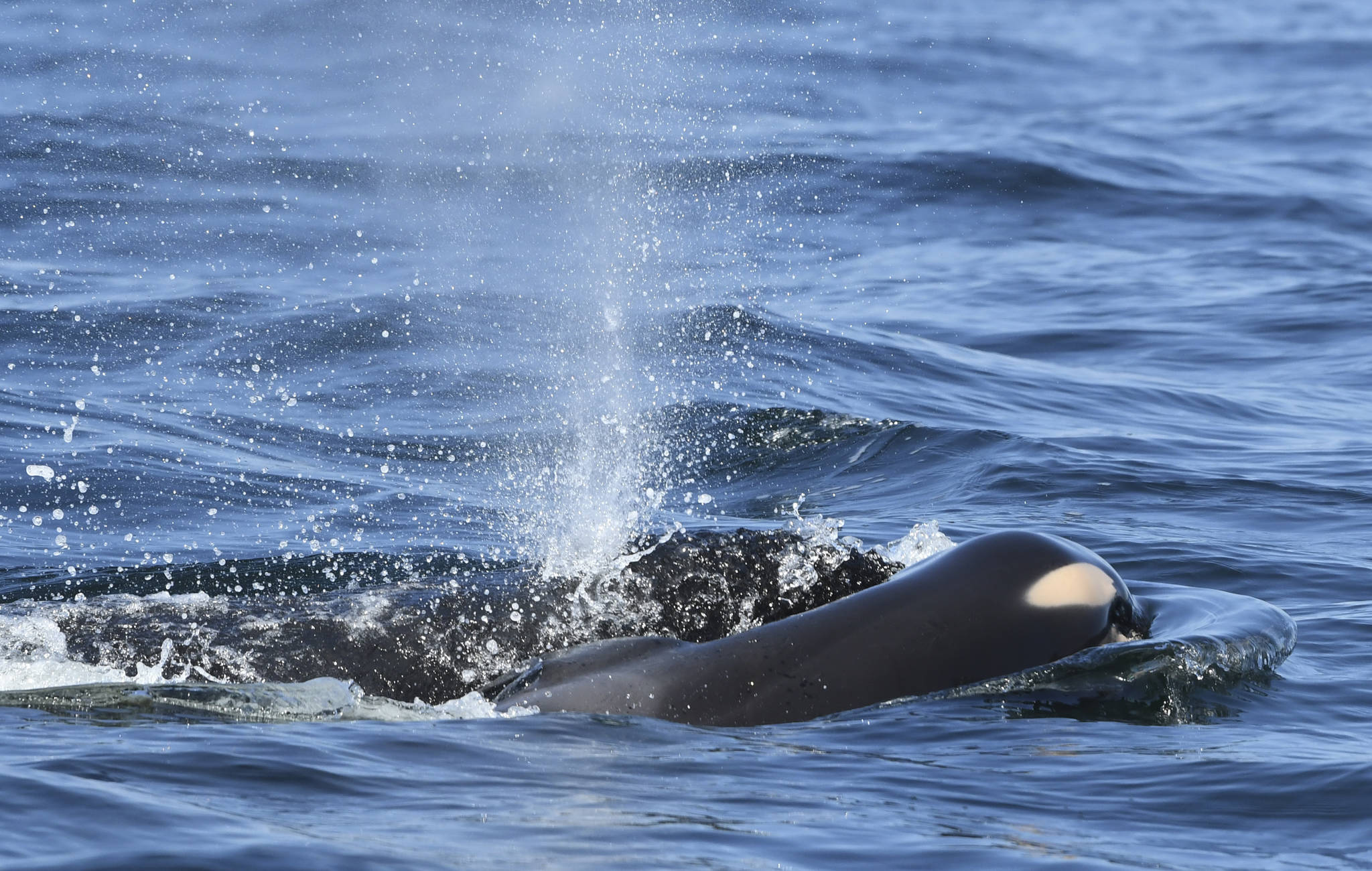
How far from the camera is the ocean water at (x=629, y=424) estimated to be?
5.65 metres

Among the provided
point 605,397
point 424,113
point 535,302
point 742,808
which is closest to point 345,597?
point 742,808

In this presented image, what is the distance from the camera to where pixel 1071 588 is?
6746 millimetres

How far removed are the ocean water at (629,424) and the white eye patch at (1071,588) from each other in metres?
0.25

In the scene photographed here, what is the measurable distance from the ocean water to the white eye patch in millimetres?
245

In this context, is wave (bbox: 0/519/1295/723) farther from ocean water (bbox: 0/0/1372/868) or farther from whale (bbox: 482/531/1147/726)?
whale (bbox: 482/531/1147/726)

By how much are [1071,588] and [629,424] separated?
7358mm

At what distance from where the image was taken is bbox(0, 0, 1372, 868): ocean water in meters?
5.65

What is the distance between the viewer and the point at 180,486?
11.3 metres

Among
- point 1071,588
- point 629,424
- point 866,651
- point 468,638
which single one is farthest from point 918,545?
point 629,424

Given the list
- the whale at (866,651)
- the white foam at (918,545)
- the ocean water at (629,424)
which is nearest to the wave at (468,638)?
the ocean water at (629,424)

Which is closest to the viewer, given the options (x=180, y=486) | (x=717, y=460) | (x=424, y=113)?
(x=180, y=486)

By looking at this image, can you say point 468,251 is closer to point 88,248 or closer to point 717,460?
point 88,248

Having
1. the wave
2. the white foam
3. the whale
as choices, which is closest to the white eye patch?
the whale

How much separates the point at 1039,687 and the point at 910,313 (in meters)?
12.6
